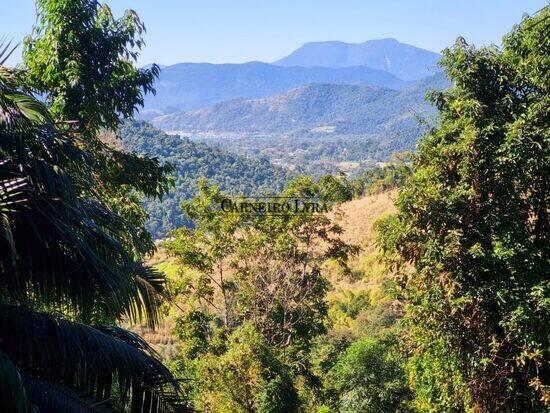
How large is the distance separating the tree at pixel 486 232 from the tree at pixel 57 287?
4.02 meters

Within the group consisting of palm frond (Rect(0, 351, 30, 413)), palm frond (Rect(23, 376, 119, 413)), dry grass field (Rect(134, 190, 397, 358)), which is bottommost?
dry grass field (Rect(134, 190, 397, 358))

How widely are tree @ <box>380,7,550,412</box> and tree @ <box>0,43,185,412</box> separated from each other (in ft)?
13.2

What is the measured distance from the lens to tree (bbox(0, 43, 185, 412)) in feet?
9.89

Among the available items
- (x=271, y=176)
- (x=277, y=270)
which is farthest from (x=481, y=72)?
(x=271, y=176)

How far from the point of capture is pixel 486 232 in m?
6.54

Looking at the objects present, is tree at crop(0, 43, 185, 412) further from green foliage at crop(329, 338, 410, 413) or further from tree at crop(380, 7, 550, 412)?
green foliage at crop(329, 338, 410, 413)

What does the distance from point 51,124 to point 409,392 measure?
8.26m

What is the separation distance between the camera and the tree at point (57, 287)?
3.01 meters

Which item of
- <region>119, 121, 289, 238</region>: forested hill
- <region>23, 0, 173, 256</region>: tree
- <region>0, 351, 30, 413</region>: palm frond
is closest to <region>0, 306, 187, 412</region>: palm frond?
<region>0, 351, 30, 413</region>: palm frond

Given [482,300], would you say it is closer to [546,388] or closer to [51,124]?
[546,388]

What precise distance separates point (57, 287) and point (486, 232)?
4.97m

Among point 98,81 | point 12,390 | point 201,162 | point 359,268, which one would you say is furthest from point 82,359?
point 201,162

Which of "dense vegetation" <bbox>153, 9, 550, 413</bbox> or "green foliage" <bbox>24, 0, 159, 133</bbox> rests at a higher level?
"green foliage" <bbox>24, 0, 159, 133</bbox>

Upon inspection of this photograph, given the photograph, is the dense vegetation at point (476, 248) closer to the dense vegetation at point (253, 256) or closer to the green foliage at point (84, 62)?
the dense vegetation at point (253, 256)
